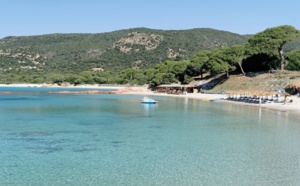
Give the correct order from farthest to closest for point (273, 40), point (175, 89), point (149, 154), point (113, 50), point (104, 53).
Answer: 1. point (113, 50)
2. point (104, 53)
3. point (175, 89)
4. point (273, 40)
5. point (149, 154)

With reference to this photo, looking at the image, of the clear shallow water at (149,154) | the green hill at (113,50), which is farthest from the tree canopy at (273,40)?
the green hill at (113,50)

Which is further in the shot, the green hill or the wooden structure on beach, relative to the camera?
the green hill

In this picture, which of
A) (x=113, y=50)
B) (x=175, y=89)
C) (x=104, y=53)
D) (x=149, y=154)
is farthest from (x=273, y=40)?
(x=104, y=53)

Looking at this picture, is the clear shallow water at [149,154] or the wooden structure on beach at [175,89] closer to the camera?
the clear shallow water at [149,154]

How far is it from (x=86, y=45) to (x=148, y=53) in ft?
96.1

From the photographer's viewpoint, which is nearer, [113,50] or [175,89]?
[175,89]

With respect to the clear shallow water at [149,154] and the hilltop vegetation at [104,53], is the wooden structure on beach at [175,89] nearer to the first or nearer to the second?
the hilltop vegetation at [104,53]

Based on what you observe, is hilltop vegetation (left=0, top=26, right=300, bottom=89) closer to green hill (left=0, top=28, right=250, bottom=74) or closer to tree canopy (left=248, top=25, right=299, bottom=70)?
green hill (left=0, top=28, right=250, bottom=74)

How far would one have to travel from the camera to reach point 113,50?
159m

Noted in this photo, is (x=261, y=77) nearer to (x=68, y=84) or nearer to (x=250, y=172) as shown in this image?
(x=250, y=172)

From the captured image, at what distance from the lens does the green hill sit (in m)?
150

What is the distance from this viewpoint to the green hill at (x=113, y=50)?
150 m

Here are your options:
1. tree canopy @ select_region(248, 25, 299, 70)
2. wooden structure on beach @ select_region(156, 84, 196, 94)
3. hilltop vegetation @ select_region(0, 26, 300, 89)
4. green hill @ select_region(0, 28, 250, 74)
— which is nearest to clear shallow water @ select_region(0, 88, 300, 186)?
tree canopy @ select_region(248, 25, 299, 70)

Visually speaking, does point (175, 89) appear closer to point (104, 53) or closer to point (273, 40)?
point (273, 40)
